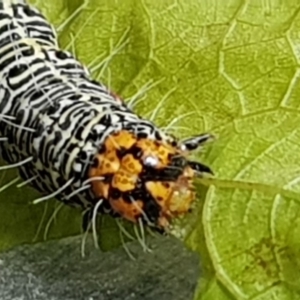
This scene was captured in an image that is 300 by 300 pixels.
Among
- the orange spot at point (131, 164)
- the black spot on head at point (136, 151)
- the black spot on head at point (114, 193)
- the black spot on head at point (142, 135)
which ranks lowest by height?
the black spot on head at point (114, 193)

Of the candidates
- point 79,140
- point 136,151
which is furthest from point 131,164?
point 79,140

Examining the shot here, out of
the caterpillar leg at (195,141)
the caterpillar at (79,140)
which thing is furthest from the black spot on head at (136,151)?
the caterpillar leg at (195,141)

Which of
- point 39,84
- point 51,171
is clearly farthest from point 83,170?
point 39,84

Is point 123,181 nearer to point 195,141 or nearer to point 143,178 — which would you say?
point 143,178

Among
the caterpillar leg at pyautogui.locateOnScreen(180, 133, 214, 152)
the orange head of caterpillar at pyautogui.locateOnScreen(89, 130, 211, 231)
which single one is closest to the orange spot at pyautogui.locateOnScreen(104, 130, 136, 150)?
the orange head of caterpillar at pyautogui.locateOnScreen(89, 130, 211, 231)

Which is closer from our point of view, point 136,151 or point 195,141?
point 136,151

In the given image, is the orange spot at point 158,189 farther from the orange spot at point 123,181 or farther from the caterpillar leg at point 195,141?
the caterpillar leg at point 195,141
